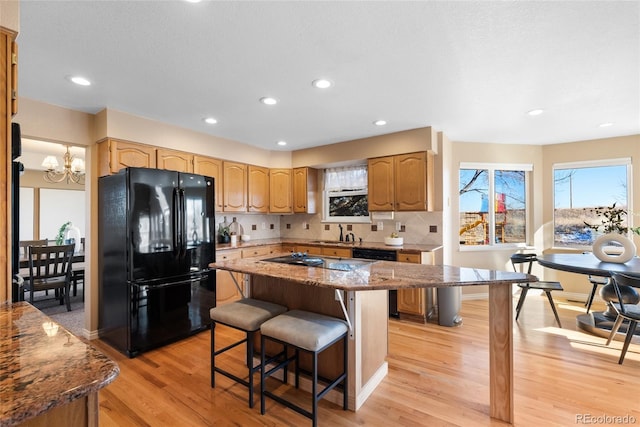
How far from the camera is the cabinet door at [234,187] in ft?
13.9

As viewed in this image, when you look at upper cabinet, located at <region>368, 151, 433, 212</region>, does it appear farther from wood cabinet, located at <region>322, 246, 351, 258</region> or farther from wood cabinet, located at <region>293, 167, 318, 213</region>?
wood cabinet, located at <region>293, 167, 318, 213</region>

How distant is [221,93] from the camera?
271 centimetres

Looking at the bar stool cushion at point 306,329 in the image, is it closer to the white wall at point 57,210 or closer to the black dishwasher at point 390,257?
the black dishwasher at point 390,257

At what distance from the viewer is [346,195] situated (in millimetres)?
4926

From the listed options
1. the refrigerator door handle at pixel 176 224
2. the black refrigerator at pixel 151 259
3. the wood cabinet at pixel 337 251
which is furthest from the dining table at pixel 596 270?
the refrigerator door handle at pixel 176 224

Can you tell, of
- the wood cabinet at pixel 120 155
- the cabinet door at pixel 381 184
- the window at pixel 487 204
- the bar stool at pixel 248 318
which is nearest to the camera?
the bar stool at pixel 248 318

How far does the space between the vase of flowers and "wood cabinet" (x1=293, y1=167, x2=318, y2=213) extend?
12.1 feet

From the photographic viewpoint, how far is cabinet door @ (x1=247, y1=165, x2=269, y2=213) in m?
4.64

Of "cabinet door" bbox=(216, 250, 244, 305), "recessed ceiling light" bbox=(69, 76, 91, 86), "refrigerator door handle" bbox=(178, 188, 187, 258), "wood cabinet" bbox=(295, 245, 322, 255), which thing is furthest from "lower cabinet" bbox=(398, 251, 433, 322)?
"recessed ceiling light" bbox=(69, 76, 91, 86)

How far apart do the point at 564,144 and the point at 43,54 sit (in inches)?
245

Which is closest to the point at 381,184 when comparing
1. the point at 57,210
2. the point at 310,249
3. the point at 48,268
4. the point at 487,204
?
the point at 310,249

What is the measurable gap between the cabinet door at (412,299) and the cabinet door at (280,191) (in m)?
2.18

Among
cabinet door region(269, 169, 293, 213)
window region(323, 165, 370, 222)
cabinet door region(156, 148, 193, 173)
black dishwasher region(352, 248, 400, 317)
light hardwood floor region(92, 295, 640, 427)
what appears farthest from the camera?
cabinet door region(269, 169, 293, 213)

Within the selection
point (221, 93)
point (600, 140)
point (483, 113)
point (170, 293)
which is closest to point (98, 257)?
point (170, 293)
